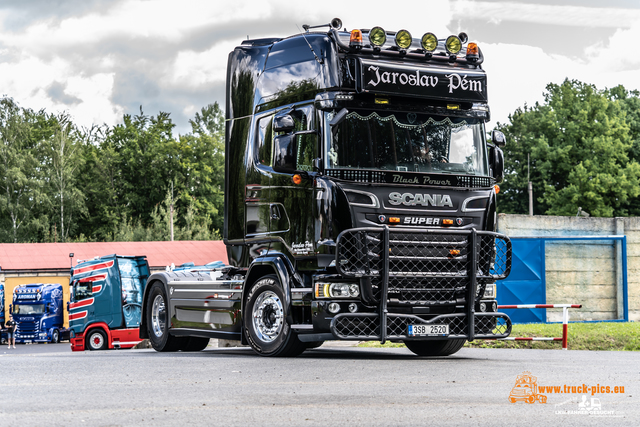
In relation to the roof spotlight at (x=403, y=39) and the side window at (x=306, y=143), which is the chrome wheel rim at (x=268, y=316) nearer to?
the side window at (x=306, y=143)

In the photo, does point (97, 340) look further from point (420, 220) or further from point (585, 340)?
point (420, 220)

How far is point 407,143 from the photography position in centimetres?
1166

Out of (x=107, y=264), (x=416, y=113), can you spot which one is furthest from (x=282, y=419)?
(x=107, y=264)

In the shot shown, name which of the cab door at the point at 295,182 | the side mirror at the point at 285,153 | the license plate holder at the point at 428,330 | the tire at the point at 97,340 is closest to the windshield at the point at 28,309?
the tire at the point at 97,340

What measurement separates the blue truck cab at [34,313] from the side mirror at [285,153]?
109ft

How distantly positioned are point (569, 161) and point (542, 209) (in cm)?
480

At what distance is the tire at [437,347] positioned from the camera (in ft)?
43.0

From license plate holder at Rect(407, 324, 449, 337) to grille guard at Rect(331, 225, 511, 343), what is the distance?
87 mm

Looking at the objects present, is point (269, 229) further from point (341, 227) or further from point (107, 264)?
point (107, 264)

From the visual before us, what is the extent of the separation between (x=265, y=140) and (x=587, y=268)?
12060mm

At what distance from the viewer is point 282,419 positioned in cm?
635

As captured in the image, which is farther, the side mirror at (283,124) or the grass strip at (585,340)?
the grass strip at (585,340)

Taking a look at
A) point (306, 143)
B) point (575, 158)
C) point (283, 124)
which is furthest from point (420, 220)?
point (575, 158)

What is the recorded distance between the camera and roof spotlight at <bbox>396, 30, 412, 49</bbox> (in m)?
12.0
